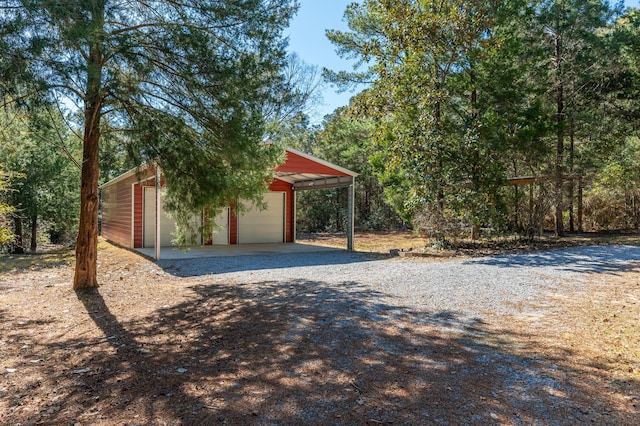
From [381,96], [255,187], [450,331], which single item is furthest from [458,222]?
[450,331]

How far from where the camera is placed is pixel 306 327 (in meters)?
4.05

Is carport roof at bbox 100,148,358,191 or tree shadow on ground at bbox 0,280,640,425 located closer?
tree shadow on ground at bbox 0,280,640,425

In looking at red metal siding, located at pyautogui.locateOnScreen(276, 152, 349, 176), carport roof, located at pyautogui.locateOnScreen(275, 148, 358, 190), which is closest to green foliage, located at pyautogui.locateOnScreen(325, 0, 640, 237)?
carport roof, located at pyautogui.locateOnScreen(275, 148, 358, 190)

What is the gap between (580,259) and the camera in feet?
28.2

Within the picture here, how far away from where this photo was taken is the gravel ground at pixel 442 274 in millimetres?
5137

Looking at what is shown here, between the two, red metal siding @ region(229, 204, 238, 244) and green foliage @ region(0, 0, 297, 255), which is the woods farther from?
red metal siding @ region(229, 204, 238, 244)

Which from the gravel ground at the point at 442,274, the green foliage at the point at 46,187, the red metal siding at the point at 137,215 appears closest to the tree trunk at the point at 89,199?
the gravel ground at the point at 442,274

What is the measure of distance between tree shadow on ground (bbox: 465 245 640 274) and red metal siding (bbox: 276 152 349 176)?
16.5 feet

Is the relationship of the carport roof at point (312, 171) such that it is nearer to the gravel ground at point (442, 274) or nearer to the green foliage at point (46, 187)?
the gravel ground at point (442, 274)

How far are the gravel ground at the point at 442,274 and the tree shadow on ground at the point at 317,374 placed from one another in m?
0.73

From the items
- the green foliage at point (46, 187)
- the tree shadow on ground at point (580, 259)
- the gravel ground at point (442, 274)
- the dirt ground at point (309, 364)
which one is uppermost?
the green foliage at point (46, 187)

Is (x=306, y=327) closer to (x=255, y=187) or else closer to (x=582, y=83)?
(x=255, y=187)

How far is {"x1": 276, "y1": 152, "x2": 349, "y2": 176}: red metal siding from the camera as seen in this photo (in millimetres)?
11295

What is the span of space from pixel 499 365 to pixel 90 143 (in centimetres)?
622
